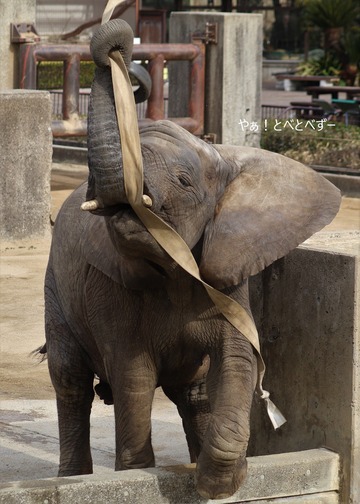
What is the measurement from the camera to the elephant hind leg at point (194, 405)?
5797 mm

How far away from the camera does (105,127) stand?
4.54 meters

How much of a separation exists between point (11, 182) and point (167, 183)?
8.56m

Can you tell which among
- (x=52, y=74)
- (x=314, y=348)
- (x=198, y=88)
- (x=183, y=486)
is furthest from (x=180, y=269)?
(x=52, y=74)

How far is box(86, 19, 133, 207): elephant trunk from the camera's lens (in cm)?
450

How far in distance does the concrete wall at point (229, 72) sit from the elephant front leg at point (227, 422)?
11.2m

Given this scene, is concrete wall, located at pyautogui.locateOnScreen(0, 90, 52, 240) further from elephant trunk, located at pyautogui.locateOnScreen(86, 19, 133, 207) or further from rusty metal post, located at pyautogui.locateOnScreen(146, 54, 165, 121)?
elephant trunk, located at pyautogui.locateOnScreen(86, 19, 133, 207)

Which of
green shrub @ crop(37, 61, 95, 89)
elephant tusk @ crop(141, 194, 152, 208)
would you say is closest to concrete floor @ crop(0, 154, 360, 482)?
elephant tusk @ crop(141, 194, 152, 208)

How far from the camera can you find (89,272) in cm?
539

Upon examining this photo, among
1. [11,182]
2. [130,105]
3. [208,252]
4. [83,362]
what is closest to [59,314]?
[83,362]

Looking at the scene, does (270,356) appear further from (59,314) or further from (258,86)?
(258,86)

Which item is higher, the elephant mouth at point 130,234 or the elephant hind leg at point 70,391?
the elephant mouth at point 130,234

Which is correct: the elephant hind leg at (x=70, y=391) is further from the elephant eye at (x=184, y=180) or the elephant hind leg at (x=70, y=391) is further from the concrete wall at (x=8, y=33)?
the concrete wall at (x=8, y=33)

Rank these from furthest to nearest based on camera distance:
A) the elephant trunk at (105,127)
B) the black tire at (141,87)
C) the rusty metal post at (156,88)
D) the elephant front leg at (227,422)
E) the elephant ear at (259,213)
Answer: the rusty metal post at (156,88), the black tire at (141,87), the elephant ear at (259,213), the elephant front leg at (227,422), the elephant trunk at (105,127)

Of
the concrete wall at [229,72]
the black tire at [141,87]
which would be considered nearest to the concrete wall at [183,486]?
the black tire at [141,87]
